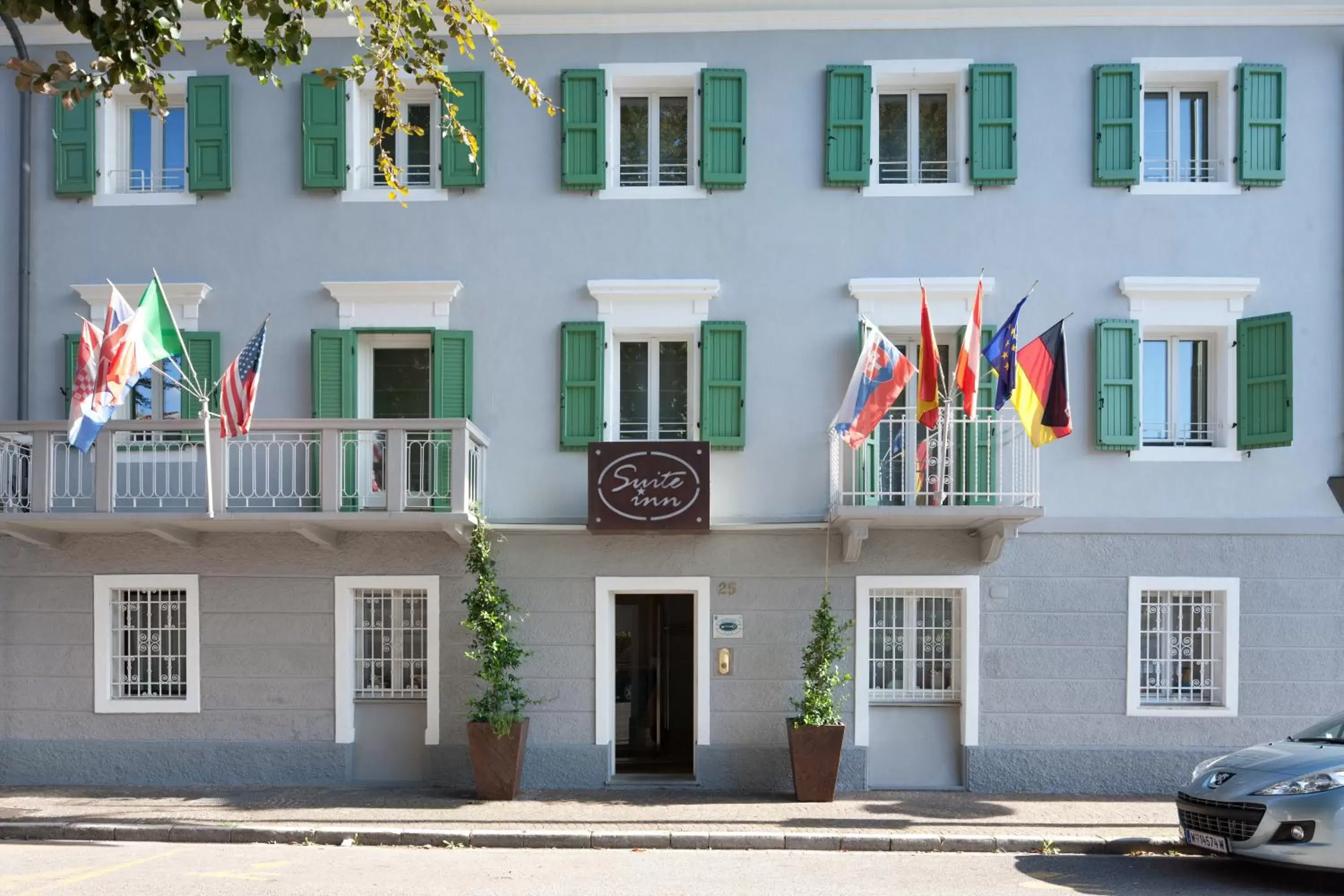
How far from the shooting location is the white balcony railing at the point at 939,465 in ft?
42.1

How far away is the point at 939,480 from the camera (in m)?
12.4

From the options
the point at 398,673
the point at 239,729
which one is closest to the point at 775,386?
the point at 398,673

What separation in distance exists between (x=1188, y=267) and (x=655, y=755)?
8.38 m

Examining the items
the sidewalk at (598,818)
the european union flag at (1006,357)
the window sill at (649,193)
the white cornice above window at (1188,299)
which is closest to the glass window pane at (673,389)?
the window sill at (649,193)

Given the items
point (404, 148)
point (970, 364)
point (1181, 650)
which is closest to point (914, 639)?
point (1181, 650)

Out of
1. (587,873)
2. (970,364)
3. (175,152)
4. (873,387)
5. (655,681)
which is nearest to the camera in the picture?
(587,873)

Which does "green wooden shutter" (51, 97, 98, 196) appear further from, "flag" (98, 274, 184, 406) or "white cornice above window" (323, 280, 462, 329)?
"white cornice above window" (323, 280, 462, 329)

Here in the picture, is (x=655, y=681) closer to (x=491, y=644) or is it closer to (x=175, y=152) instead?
(x=491, y=644)

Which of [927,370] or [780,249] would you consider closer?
[927,370]

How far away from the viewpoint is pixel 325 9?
25.1 feet

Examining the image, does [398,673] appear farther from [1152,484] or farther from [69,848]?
[1152,484]

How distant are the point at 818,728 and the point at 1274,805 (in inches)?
181

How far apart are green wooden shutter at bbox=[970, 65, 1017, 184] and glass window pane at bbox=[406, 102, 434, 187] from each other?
6.30 metres

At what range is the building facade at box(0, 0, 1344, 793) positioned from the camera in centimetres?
1340
